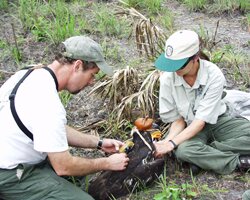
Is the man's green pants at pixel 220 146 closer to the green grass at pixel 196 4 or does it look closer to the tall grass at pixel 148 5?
the tall grass at pixel 148 5

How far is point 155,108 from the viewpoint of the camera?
4270mm

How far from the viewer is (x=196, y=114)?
142 inches

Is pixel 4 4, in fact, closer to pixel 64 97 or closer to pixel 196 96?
pixel 64 97

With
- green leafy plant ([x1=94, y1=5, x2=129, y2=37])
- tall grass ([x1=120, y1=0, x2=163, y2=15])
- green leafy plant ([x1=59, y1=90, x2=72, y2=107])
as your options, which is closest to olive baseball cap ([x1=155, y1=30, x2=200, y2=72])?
green leafy plant ([x1=59, y1=90, x2=72, y2=107])

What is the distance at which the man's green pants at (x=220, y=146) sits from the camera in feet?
11.6

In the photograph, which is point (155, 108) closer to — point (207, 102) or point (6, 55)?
point (207, 102)

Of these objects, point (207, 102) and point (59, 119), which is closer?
point (59, 119)

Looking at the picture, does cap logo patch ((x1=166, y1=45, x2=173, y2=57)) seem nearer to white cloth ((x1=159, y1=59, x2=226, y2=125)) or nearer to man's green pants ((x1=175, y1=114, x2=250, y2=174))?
white cloth ((x1=159, y1=59, x2=226, y2=125))

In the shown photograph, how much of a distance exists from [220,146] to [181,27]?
2.80 metres

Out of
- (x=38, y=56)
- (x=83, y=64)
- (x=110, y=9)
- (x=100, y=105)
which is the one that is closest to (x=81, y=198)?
(x=83, y=64)

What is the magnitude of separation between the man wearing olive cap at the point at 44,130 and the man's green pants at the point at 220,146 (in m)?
0.58

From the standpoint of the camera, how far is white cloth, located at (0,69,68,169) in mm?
2826

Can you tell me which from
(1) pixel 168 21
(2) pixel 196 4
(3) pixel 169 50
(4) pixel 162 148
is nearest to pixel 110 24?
(1) pixel 168 21

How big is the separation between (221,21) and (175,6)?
32.7 inches
